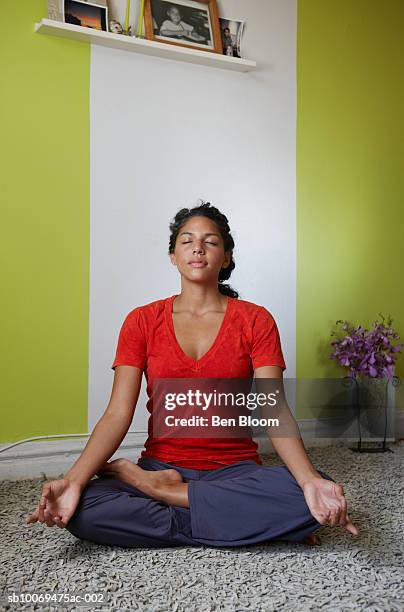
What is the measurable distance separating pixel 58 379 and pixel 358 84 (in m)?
2.03

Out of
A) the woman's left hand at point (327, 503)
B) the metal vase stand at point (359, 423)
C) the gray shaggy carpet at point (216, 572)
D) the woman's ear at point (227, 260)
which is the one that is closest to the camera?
the gray shaggy carpet at point (216, 572)

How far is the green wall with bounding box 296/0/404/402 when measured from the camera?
3.22 m

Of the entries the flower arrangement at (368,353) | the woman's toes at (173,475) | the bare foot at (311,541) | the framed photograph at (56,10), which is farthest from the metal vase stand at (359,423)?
the framed photograph at (56,10)

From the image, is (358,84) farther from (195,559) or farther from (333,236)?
(195,559)

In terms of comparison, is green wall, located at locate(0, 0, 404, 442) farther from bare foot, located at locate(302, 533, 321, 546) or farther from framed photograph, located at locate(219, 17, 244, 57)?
bare foot, located at locate(302, 533, 321, 546)

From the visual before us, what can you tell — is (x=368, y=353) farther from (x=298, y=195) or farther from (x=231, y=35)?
(x=231, y=35)

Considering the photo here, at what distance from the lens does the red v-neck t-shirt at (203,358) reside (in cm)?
194

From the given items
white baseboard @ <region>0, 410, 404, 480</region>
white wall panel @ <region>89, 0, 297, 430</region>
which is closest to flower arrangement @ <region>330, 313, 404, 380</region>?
white wall panel @ <region>89, 0, 297, 430</region>

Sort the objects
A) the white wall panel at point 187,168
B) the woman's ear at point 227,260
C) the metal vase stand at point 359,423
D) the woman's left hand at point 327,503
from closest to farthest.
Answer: the woman's left hand at point 327,503 < the woman's ear at point 227,260 < the white wall panel at point 187,168 < the metal vase stand at point 359,423

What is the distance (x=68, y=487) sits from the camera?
1.66 m

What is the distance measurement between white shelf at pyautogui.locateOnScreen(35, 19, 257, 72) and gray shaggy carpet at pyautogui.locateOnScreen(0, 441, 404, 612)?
1.76m

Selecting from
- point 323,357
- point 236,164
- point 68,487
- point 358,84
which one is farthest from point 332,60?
point 68,487

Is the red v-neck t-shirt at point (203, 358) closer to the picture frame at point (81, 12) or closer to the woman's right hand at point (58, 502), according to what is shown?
the woman's right hand at point (58, 502)

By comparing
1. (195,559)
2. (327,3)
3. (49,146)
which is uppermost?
(327,3)
